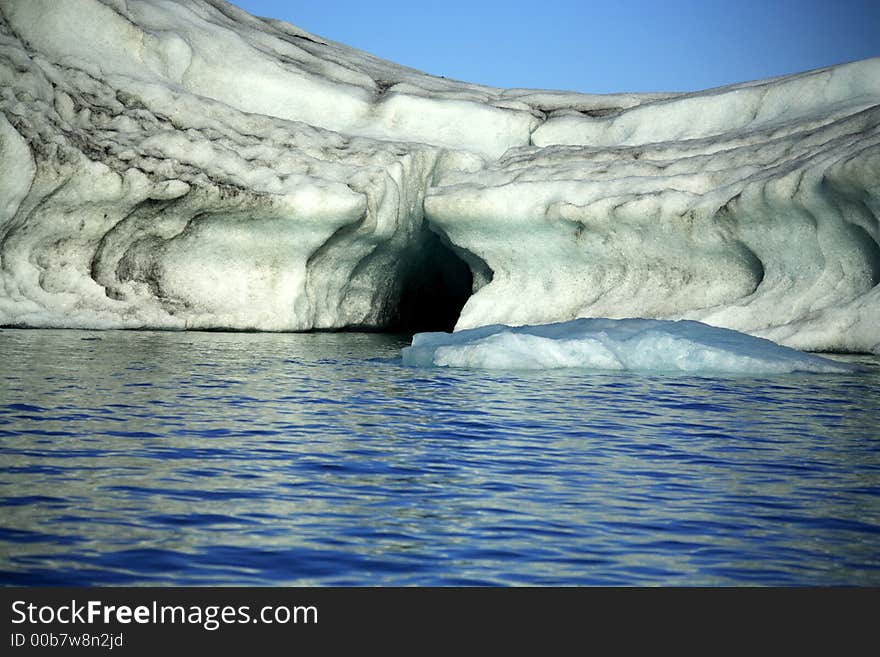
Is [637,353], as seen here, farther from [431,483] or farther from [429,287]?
[429,287]

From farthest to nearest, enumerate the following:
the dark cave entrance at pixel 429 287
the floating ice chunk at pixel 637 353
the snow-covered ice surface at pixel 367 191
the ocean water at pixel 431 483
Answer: the dark cave entrance at pixel 429 287 → the snow-covered ice surface at pixel 367 191 → the floating ice chunk at pixel 637 353 → the ocean water at pixel 431 483

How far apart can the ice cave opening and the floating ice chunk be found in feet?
30.9

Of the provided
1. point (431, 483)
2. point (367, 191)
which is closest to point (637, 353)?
point (431, 483)

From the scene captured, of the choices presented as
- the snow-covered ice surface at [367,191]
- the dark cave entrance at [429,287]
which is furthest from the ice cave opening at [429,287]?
the snow-covered ice surface at [367,191]

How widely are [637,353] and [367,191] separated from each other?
7.82m

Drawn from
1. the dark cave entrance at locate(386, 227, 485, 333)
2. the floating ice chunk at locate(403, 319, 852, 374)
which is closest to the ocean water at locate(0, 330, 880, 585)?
the floating ice chunk at locate(403, 319, 852, 374)

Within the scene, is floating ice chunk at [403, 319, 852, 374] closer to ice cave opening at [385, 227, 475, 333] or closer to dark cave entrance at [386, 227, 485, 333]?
ice cave opening at [385, 227, 475, 333]

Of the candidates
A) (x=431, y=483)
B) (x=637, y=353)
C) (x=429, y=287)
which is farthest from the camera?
(x=429, y=287)

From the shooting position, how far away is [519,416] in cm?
825

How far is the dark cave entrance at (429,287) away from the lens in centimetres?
2277

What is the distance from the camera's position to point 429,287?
82.6 feet

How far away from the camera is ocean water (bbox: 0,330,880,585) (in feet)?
14.0

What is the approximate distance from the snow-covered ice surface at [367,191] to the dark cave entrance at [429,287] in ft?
2.99

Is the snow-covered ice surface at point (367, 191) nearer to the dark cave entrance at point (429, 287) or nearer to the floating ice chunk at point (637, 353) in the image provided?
the dark cave entrance at point (429, 287)
